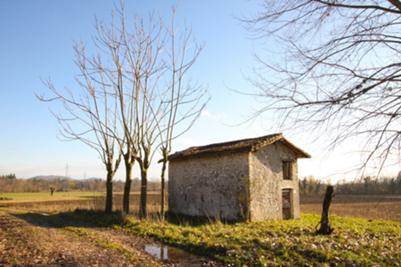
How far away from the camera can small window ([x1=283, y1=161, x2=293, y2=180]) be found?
18434 mm

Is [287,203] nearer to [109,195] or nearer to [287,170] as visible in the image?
[287,170]

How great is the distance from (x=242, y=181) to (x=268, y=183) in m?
1.80

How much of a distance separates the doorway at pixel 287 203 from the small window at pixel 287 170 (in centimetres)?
77

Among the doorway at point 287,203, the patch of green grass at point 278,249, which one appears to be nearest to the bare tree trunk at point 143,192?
the patch of green grass at point 278,249

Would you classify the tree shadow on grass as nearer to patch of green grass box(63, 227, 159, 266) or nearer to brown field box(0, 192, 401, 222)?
brown field box(0, 192, 401, 222)

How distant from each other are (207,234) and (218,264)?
3144 millimetres

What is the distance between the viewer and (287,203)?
59.6 ft

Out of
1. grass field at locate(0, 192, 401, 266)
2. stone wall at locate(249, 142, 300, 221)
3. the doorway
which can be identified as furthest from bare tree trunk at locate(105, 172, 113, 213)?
the doorway

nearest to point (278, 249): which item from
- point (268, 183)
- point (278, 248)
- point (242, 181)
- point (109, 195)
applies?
point (278, 248)

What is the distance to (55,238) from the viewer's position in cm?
1014

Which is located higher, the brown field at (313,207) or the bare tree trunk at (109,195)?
the bare tree trunk at (109,195)

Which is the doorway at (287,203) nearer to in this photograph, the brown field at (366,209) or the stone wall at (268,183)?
the stone wall at (268,183)

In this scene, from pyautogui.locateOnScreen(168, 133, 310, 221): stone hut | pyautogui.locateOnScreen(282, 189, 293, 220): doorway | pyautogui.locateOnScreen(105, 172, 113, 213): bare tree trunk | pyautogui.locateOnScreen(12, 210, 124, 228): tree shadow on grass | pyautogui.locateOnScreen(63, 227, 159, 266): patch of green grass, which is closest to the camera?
pyautogui.locateOnScreen(63, 227, 159, 266): patch of green grass

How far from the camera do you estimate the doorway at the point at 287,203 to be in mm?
17953
